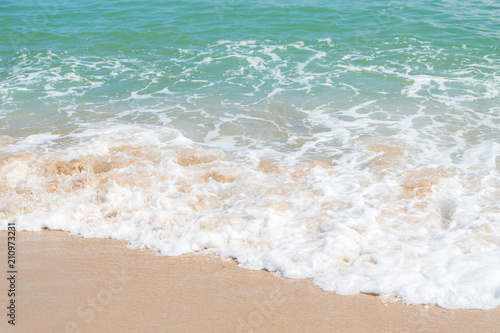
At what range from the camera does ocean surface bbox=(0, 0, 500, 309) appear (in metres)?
5.47

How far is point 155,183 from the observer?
22.7ft

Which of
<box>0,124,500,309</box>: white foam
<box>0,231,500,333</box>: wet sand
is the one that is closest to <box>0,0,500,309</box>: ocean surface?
<box>0,124,500,309</box>: white foam

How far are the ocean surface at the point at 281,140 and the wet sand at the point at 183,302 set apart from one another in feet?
0.67

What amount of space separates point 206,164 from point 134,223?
179 centimetres

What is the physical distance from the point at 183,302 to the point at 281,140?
14.5 feet

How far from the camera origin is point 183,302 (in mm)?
4684

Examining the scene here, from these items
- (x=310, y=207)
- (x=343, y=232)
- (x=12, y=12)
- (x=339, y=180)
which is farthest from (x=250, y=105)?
(x=12, y=12)

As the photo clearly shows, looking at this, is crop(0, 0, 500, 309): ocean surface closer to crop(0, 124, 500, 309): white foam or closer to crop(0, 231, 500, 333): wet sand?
crop(0, 124, 500, 309): white foam

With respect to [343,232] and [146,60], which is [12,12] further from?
[343,232]

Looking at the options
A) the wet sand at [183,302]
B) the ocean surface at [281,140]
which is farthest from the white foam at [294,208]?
the wet sand at [183,302]

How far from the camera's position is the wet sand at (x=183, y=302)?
434 cm

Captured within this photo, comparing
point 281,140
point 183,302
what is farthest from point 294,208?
point 281,140

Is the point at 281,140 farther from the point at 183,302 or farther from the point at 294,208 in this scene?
the point at 183,302

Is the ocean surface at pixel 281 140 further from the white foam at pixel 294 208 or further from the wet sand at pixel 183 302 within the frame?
the wet sand at pixel 183 302
